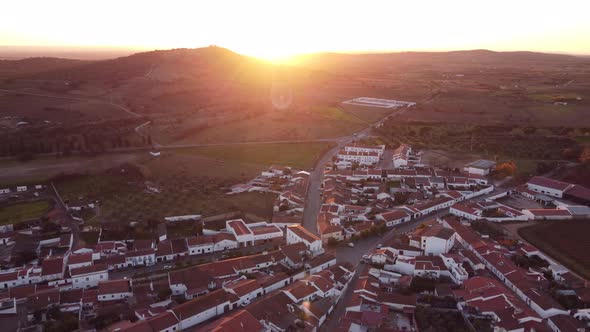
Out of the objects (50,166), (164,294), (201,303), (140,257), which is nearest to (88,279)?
(140,257)

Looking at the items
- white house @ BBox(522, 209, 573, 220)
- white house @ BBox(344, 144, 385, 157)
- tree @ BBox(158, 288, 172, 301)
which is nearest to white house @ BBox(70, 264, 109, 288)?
tree @ BBox(158, 288, 172, 301)

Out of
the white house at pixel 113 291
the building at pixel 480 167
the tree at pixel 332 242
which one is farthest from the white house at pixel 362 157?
the white house at pixel 113 291

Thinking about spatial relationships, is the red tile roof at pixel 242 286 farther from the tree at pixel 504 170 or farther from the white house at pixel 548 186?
the tree at pixel 504 170

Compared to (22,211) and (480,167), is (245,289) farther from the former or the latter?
(480,167)

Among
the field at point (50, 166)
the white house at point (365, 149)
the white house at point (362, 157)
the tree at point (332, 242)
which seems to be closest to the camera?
the tree at point (332, 242)

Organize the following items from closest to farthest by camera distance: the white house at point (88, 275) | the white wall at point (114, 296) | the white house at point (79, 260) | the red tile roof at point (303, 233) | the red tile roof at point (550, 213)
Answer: the white wall at point (114, 296) → the white house at point (88, 275) → the white house at point (79, 260) → the red tile roof at point (303, 233) → the red tile roof at point (550, 213)

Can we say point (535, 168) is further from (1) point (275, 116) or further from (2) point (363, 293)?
(1) point (275, 116)

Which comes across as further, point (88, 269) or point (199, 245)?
point (199, 245)
